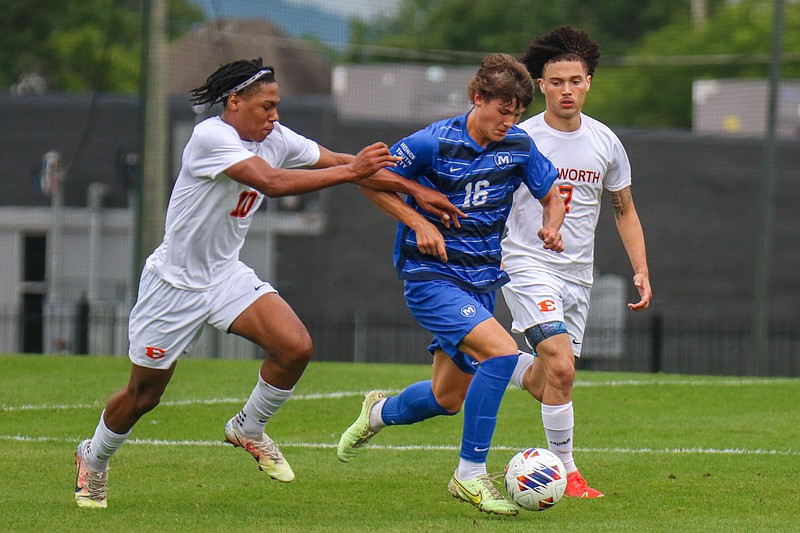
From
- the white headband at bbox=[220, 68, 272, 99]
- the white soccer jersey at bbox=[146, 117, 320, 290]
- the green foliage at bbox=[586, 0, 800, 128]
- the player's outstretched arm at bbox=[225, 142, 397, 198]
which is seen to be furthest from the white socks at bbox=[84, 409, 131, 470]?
the green foliage at bbox=[586, 0, 800, 128]

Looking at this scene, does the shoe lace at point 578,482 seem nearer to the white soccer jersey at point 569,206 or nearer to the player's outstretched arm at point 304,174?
the white soccer jersey at point 569,206

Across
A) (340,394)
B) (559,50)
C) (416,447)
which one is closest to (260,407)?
(416,447)

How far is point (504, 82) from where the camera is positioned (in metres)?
6.66

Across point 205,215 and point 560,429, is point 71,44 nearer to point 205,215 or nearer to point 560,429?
point 205,215

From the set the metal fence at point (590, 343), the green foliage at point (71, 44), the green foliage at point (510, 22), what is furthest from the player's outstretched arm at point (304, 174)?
the green foliage at point (71, 44)

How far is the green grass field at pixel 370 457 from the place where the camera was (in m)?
6.47

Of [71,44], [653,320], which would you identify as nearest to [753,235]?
[653,320]

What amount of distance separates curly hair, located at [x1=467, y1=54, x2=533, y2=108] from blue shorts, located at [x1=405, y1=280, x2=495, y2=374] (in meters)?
0.99

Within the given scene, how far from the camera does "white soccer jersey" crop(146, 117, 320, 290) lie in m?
6.66

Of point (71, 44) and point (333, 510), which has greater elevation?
point (71, 44)

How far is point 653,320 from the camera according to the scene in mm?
19156

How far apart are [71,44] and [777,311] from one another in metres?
29.6

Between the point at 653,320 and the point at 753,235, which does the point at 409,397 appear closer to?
the point at 653,320

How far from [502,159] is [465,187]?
26 cm
